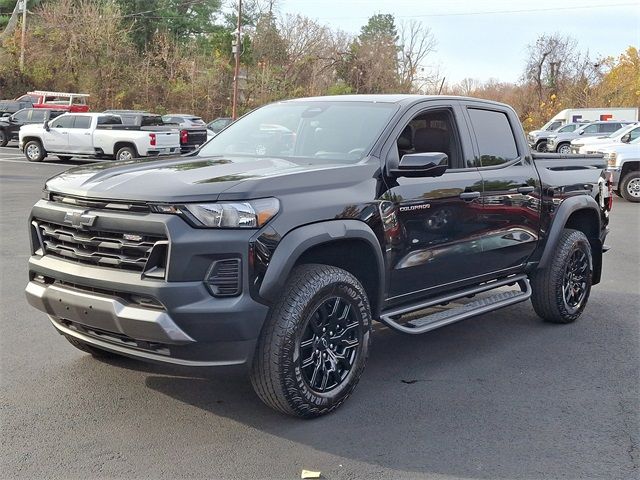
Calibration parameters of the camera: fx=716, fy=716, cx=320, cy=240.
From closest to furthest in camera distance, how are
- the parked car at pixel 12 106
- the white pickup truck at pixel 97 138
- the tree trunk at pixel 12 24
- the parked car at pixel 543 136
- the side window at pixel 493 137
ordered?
the side window at pixel 493 137
the white pickup truck at pixel 97 138
the parked car at pixel 543 136
the parked car at pixel 12 106
the tree trunk at pixel 12 24

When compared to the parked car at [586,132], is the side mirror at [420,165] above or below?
above

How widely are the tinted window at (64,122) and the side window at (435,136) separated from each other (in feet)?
65.8

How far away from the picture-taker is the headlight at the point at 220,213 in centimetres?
369

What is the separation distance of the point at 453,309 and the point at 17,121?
28775mm

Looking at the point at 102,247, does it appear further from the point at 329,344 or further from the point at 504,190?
the point at 504,190

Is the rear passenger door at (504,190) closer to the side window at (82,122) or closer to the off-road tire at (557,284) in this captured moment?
the off-road tire at (557,284)

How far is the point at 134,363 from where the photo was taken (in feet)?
16.2

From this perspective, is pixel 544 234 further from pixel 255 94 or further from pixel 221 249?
pixel 255 94

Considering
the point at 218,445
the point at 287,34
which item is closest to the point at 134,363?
the point at 218,445

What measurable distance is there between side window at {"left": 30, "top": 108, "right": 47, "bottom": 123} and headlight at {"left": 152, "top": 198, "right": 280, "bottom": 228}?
27.3m

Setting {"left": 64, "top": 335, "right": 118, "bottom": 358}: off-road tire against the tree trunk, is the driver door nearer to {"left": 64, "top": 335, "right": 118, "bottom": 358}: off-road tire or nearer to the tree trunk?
{"left": 64, "top": 335, "right": 118, "bottom": 358}: off-road tire

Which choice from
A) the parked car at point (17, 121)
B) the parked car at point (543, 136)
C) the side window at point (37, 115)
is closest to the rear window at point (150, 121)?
the parked car at point (17, 121)

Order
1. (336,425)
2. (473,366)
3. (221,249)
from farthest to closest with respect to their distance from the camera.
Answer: (473,366) < (336,425) < (221,249)

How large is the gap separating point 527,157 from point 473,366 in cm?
197
